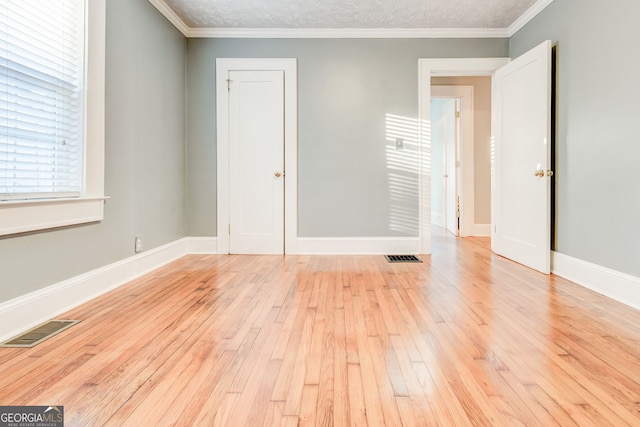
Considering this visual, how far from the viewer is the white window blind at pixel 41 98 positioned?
1806 mm

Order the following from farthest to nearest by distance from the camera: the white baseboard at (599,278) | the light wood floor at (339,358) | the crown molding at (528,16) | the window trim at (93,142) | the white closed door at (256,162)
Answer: the white closed door at (256,162), the crown molding at (528,16), the white baseboard at (599,278), the window trim at (93,142), the light wood floor at (339,358)

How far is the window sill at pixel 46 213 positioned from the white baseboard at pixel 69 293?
14.2 inches

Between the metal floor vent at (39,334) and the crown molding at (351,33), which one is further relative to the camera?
the crown molding at (351,33)

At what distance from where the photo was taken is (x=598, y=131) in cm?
255

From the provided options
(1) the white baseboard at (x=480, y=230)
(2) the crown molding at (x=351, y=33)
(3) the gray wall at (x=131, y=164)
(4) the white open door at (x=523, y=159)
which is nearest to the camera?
(3) the gray wall at (x=131, y=164)

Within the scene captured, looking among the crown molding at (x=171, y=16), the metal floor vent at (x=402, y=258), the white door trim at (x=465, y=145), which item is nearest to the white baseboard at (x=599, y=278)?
the metal floor vent at (x=402, y=258)

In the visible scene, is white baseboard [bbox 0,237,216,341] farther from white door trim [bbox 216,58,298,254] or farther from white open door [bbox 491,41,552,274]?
white open door [bbox 491,41,552,274]

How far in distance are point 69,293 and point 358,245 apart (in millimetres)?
2662

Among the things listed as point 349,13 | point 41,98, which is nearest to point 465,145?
point 349,13

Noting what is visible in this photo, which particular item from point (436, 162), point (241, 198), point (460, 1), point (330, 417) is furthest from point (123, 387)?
point (436, 162)

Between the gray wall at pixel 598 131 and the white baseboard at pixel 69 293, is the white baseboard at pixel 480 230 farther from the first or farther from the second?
the white baseboard at pixel 69 293

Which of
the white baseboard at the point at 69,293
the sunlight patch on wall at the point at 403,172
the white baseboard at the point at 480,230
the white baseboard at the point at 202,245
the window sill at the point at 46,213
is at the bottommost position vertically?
the white baseboard at the point at 69,293

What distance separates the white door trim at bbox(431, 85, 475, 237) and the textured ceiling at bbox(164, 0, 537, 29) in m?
1.70

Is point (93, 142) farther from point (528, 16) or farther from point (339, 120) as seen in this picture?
point (528, 16)
